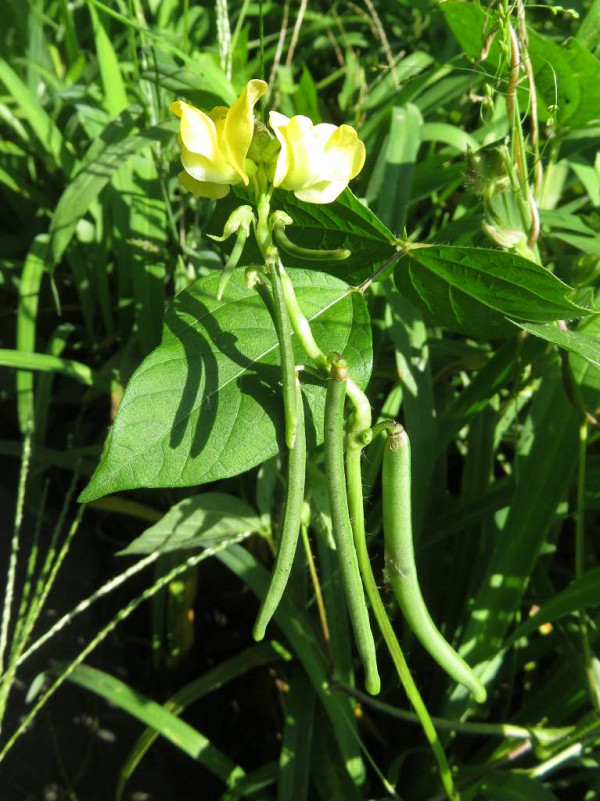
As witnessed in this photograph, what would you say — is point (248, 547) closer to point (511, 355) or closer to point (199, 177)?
point (511, 355)

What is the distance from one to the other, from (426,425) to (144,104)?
0.64 m

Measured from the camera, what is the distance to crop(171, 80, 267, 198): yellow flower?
1.61ft

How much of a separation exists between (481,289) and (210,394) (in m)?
0.23

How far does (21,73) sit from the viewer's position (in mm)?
1507

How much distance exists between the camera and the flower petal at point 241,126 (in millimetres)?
485

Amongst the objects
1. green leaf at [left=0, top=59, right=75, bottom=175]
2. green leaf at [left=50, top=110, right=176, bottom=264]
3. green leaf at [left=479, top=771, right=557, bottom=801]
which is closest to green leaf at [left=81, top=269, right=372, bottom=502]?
green leaf at [left=479, top=771, right=557, bottom=801]

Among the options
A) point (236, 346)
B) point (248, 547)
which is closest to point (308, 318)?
point (236, 346)

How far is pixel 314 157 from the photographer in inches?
20.4

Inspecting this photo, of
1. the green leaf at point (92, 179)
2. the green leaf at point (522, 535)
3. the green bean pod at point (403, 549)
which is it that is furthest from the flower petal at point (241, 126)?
the green leaf at point (92, 179)

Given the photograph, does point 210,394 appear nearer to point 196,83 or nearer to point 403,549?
point 403,549

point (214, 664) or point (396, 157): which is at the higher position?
point (396, 157)

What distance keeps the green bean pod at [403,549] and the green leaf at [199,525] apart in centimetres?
37

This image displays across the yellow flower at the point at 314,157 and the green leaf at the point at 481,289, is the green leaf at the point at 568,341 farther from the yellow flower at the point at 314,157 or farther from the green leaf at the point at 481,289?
the yellow flower at the point at 314,157

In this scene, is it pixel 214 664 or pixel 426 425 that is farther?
pixel 214 664
